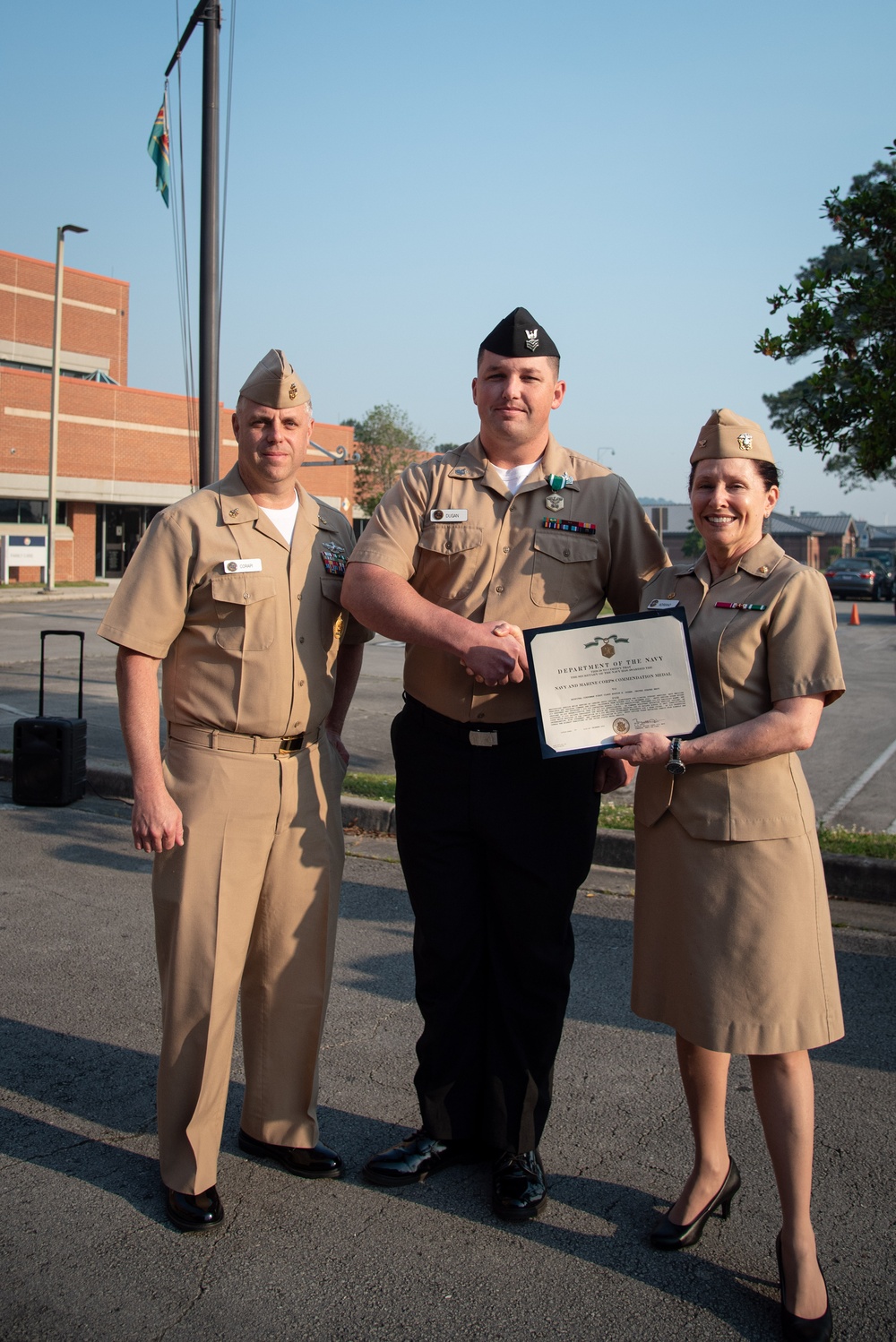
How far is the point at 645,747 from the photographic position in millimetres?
2705

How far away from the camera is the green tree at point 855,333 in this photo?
18.7 ft

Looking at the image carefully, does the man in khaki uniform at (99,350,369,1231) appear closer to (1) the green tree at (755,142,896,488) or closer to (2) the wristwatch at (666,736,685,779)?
(2) the wristwatch at (666,736,685,779)

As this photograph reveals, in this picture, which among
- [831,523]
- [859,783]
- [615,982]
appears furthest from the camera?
[831,523]

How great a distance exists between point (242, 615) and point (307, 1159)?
159 cm

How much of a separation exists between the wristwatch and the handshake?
42 centimetres

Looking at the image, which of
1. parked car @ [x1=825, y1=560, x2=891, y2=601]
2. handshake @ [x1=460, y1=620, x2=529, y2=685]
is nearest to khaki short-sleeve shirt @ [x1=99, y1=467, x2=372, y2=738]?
handshake @ [x1=460, y1=620, x2=529, y2=685]

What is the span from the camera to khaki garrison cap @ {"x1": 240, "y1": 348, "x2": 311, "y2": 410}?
3076 mm

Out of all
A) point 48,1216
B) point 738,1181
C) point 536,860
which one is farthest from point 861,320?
point 48,1216

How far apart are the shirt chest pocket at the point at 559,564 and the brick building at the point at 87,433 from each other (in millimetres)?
30380

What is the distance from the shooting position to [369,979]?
4648 mm

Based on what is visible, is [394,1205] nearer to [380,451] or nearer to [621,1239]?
[621,1239]

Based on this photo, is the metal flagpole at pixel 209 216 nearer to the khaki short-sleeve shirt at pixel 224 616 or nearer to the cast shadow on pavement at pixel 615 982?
the cast shadow on pavement at pixel 615 982

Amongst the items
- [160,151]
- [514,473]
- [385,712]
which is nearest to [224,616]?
[514,473]

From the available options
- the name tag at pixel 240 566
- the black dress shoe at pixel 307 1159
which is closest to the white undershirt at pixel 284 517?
the name tag at pixel 240 566
